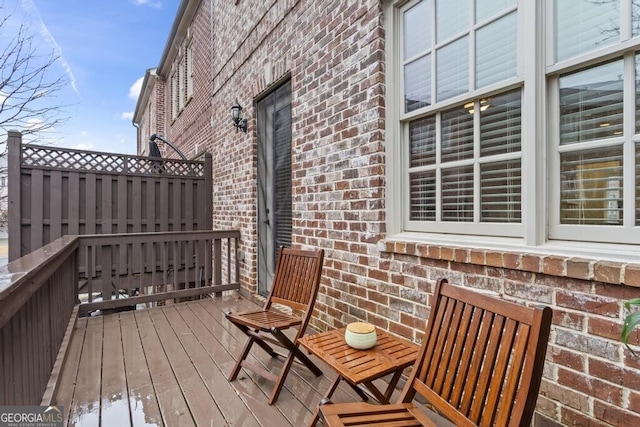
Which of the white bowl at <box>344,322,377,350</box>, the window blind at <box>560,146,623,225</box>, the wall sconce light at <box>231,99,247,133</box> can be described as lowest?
the white bowl at <box>344,322,377,350</box>

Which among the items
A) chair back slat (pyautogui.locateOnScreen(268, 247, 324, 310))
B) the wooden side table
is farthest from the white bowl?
chair back slat (pyautogui.locateOnScreen(268, 247, 324, 310))

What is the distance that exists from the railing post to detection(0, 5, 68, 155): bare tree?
1.24 meters

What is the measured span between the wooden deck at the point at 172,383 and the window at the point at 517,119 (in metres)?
1.28

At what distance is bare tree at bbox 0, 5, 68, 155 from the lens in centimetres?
558

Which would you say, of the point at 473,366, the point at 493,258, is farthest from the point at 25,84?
the point at 473,366

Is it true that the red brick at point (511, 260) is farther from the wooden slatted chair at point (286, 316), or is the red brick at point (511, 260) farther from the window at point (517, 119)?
the wooden slatted chair at point (286, 316)

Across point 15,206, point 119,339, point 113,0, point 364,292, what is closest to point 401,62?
point 364,292

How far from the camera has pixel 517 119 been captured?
67.5 inches

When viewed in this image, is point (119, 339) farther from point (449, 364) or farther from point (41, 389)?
point (449, 364)

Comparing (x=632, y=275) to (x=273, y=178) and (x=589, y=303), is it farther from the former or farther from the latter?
(x=273, y=178)

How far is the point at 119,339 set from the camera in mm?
3096

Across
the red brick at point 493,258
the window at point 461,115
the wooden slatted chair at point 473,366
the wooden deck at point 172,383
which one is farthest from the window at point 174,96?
the wooden slatted chair at point 473,366

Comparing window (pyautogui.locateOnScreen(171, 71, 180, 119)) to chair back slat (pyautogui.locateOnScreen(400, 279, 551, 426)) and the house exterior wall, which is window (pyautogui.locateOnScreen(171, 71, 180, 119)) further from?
chair back slat (pyautogui.locateOnScreen(400, 279, 551, 426))

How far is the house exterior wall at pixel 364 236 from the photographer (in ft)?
4.38
